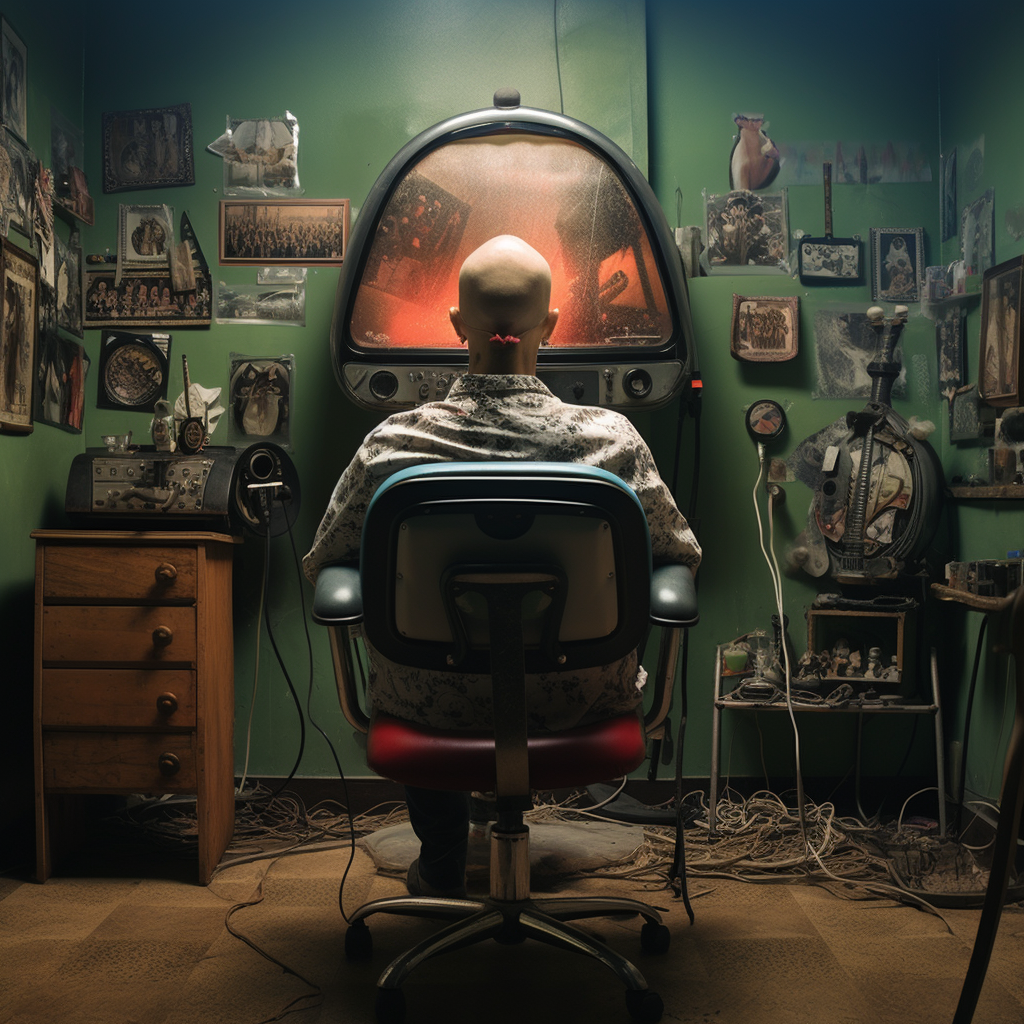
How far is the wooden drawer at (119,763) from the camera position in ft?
6.99

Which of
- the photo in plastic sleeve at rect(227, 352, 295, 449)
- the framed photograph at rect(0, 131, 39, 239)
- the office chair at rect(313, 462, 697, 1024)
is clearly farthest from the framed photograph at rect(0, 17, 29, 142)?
the office chair at rect(313, 462, 697, 1024)

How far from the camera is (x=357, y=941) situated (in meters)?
1.73

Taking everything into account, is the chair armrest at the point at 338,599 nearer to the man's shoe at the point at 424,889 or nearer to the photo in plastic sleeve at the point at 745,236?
the man's shoe at the point at 424,889

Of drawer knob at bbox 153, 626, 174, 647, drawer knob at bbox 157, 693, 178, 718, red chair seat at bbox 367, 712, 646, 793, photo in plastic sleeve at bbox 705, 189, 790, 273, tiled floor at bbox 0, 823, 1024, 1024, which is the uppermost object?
photo in plastic sleeve at bbox 705, 189, 790, 273

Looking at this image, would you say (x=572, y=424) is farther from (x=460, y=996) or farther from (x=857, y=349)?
(x=857, y=349)

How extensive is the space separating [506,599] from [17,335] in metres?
1.68

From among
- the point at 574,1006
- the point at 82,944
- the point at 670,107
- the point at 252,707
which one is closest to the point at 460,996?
the point at 574,1006

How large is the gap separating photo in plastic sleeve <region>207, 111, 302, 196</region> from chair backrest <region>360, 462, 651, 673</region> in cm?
177

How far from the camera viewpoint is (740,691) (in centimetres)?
242

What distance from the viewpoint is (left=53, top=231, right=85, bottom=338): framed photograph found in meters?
2.51

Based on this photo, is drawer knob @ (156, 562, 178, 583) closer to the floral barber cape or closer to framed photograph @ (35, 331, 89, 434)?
framed photograph @ (35, 331, 89, 434)

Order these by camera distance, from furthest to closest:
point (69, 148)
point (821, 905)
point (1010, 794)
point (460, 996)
A: point (69, 148) → point (821, 905) → point (460, 996) → point (1010, 794)

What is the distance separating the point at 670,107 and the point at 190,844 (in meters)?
2.45

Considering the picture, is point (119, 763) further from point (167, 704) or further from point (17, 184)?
point (17, 184)
